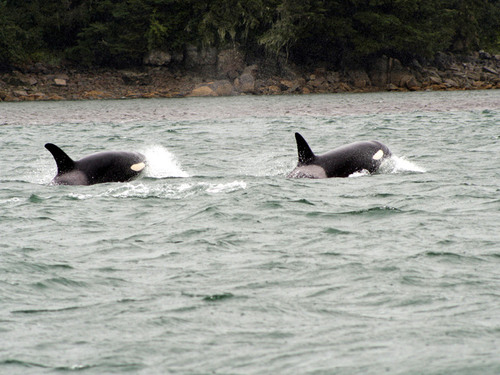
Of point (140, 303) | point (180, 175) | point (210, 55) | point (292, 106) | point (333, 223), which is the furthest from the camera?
point (210, 55)

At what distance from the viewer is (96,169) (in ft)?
41.6

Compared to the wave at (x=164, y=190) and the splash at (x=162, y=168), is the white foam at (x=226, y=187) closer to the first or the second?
the wave at (x=164, y=190)

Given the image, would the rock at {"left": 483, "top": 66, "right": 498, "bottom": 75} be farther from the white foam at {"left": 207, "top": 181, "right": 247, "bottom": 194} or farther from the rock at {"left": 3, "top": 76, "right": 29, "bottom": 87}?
the white foam at {"left": 207, "top": 181, "right": 247, "bottom": 194}

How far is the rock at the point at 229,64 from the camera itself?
58.6 meters

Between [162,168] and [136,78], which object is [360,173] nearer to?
[162,168]

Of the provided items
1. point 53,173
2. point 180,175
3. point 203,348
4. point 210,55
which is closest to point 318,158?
point 180,175

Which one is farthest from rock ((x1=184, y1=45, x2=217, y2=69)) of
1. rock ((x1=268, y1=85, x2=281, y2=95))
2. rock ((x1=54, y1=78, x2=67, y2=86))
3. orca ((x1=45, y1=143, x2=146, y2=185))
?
orca ((x1=45, y1=143, x2=146, y2=185))

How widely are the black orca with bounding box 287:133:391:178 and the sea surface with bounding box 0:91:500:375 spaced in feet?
0.80

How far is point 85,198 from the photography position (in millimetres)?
11164

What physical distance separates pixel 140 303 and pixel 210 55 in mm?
53976

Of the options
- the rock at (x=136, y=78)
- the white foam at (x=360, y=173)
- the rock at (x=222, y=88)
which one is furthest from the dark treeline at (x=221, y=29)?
the white foam at (x=360, y=173)

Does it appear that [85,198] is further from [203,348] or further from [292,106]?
[292,106]

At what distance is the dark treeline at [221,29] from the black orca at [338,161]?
45.4 meters

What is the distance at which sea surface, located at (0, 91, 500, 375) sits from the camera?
17.1 feet
